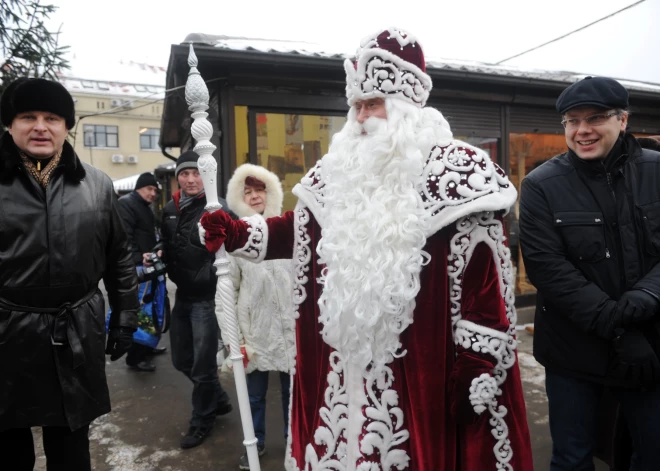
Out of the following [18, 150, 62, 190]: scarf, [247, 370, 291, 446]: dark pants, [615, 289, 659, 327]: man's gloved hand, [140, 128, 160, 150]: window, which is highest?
[140, 128, 160, 150]: window

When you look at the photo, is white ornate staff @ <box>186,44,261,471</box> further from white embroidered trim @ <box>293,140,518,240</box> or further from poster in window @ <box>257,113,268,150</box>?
poster in window @ <box>257,113,268,150</box>

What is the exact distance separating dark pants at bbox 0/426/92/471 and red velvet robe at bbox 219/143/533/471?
115cm

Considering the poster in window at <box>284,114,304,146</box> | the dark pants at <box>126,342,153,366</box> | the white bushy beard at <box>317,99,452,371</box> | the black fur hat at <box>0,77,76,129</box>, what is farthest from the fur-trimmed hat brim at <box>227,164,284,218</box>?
the dark pants at <box>126,342,153,366</box>

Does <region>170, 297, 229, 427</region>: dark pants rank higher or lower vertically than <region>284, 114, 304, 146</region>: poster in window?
lower

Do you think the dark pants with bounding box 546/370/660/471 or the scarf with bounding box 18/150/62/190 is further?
the scarf with bounding box 18/150/62/190

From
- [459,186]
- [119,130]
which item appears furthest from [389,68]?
[119,130]

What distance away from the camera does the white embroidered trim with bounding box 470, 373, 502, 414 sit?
5.49 ft

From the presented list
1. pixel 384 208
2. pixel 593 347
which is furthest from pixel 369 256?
pixel 593 347

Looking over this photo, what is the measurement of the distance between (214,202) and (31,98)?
2.95ft

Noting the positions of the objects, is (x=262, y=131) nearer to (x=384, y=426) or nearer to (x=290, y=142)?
(x=290, y=142)

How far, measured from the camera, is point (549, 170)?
2.10 metres

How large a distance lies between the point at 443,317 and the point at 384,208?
46 cm

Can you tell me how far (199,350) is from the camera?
3.38m

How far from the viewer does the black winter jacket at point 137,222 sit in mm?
4730
